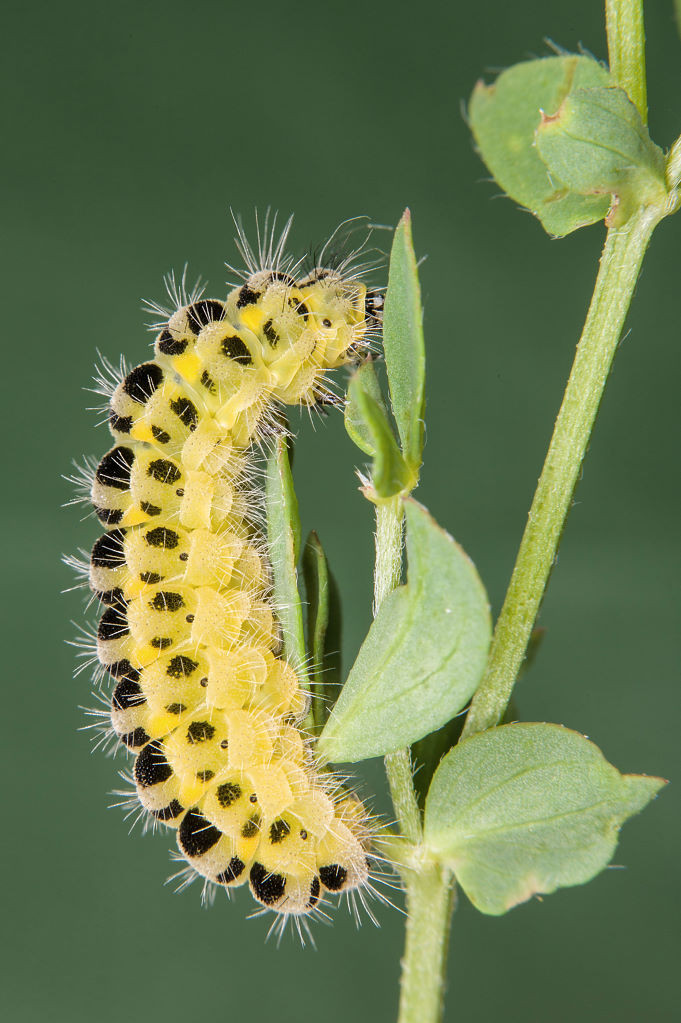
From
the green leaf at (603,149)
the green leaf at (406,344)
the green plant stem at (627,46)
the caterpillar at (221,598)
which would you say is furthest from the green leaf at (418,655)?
the green plant stem at (627,46)

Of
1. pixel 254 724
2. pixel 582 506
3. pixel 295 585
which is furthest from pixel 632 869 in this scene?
pixel 295 585

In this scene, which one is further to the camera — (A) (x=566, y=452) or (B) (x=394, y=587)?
(B) (x=394, y=587)

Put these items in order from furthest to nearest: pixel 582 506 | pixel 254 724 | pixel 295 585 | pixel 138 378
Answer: pixel 582 506 < pixel 138 378 < pixel 254 724 < pixel 295 585

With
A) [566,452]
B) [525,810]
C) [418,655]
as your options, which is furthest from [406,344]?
[525,810]

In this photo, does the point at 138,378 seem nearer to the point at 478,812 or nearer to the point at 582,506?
the point at 478,812

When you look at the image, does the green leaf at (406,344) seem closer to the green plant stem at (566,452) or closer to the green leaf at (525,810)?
the green plant stem at (566,452)

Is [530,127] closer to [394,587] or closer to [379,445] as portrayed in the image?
[379,445]
